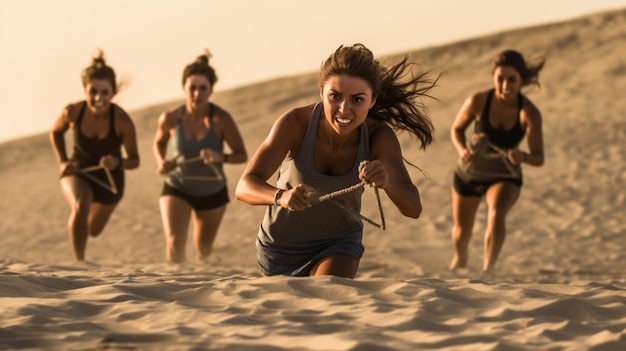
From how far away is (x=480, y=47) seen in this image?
1292 inches

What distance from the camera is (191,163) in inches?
413

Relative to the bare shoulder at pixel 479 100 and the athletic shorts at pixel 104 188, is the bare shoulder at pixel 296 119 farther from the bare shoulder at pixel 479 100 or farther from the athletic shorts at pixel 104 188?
the athletic shorts at pixel 104 188

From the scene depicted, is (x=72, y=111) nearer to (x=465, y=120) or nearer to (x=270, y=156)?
(x=465, y=120)

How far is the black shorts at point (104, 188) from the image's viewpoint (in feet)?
34.5

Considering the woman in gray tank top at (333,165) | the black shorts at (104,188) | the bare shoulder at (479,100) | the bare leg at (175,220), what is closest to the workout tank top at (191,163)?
the bare leg at (175,220)

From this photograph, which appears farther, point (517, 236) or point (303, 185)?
point (517, 236)

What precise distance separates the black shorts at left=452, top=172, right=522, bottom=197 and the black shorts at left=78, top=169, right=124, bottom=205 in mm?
2732

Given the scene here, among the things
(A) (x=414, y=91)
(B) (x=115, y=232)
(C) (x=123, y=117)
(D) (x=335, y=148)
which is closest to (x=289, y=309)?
(D) (x=335, y=148)

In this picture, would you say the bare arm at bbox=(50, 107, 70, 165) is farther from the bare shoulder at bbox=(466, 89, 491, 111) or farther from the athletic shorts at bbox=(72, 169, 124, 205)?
the bare shoulder at bbox=(466, 89, 491, 111)

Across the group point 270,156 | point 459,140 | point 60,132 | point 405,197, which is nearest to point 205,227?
point 60,132

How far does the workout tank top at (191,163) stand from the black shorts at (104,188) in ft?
1.45

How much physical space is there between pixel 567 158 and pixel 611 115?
2956 mm

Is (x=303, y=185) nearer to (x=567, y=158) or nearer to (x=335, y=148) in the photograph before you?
(x=335, y=148)

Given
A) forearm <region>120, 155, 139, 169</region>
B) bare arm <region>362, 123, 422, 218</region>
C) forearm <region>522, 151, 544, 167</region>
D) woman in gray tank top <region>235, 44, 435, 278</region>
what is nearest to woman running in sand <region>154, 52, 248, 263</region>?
forearm <region>120, 155, 139, 169</region>
